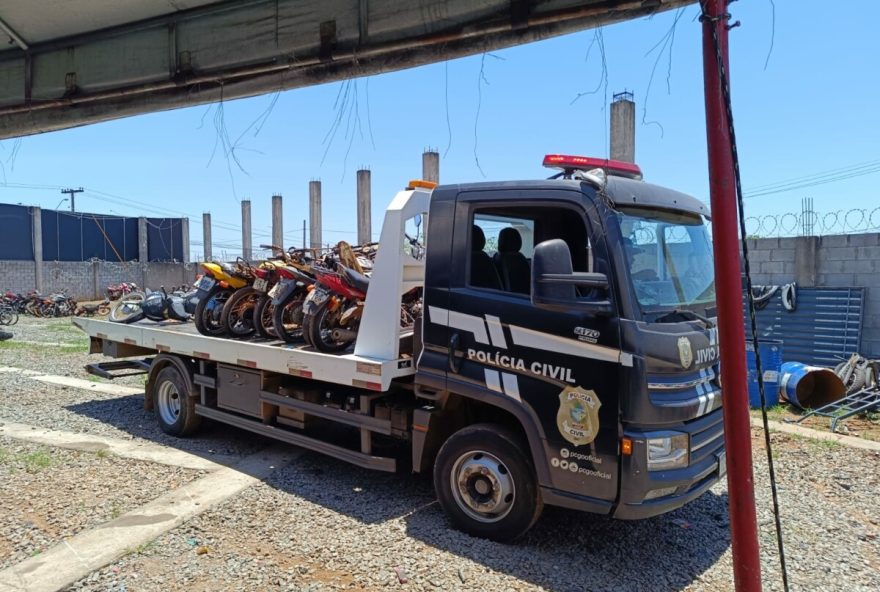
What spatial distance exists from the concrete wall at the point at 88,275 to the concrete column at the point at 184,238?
2980mm

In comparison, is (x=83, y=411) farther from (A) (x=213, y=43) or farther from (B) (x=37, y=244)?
(B) (x=37, y=244)

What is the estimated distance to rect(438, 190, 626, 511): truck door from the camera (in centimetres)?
359

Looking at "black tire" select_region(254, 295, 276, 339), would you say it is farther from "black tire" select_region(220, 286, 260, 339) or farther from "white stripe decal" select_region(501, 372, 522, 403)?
"white stripe decal" select_region(501, 372, 522, 403)

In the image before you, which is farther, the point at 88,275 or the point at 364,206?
the point at 88,275

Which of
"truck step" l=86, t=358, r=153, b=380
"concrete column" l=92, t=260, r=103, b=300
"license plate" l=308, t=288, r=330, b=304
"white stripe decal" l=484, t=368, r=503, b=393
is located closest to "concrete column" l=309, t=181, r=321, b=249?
"concrete column" l=92, t=260, r=103, b=300

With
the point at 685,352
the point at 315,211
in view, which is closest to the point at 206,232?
the point at 315,211

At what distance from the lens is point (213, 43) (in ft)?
11.4

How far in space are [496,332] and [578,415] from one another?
778mm

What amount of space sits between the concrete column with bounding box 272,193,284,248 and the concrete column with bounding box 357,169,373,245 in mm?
6673

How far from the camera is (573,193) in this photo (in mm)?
3838

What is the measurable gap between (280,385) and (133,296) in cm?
444

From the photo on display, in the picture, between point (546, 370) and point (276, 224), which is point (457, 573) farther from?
point (276, 224)

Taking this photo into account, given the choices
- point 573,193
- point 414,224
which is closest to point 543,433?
point 573,193

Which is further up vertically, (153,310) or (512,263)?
(512,263)
